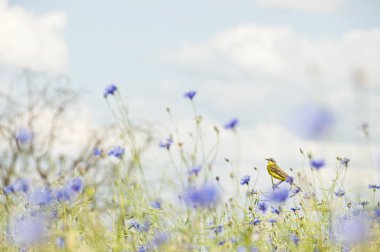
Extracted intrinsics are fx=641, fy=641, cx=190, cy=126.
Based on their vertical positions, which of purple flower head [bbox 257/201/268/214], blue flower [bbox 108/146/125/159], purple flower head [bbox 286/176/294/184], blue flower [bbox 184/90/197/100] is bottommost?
purple flower head [bbox 257/201/268/214]

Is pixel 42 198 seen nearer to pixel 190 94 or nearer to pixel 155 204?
pixel 155 204

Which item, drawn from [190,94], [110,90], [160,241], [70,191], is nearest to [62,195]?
[70,191]

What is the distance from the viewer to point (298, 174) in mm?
4516

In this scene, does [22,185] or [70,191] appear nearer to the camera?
[70,191]

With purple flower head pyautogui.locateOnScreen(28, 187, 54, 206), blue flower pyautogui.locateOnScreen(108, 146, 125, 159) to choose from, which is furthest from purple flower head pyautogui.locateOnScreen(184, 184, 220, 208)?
purple flower head pyautogui.locateOnScreen(28, 187, 54, 206)

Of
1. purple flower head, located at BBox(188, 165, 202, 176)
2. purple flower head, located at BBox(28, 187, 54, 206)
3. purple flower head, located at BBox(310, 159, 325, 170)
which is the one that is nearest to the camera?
purple flower head, located at BBox(310, 159, 325, 170)

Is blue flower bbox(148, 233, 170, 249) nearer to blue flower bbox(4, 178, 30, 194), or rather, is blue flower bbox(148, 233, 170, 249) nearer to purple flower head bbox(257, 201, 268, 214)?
purple flower head bbox(257, 201, 268, 214)

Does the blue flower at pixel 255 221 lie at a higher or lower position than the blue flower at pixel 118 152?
lower

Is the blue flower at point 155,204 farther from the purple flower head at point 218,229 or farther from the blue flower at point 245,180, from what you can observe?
the blue flower at point 245,180

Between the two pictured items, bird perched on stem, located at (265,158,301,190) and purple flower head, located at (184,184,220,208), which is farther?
bird perched on stem, located at (265,158,301,190)

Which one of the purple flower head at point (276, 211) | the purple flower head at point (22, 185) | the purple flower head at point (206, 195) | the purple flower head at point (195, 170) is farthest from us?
the purple flower head at point (22, 185)

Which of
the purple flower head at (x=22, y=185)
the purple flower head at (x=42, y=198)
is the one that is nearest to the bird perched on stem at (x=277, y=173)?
the purple flower head at (x=42, y=198)

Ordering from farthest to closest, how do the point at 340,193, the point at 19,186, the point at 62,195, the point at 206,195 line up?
1. the point at 19,186
2. the point at 340,193
3. the point at 62,195
4. the point at 206,195

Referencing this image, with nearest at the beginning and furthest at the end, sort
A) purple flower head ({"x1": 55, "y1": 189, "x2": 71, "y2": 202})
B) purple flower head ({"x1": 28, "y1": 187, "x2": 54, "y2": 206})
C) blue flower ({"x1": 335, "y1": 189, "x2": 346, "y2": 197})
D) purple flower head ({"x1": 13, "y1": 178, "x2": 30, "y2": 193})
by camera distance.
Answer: purple flower head ({"x1": 55, "y1": 189, "x2": 71, "y2": 202}), purple flower head ({"x1": 28, "y1": 187, "x2": 54, "y2": 206}), blue flower ({"x1": 335, "y1": 189, "x2": 346, "y2": 197}), purple flower head ({"x1": 13, "y1": 178, "x2": 30, "y2": 193})
